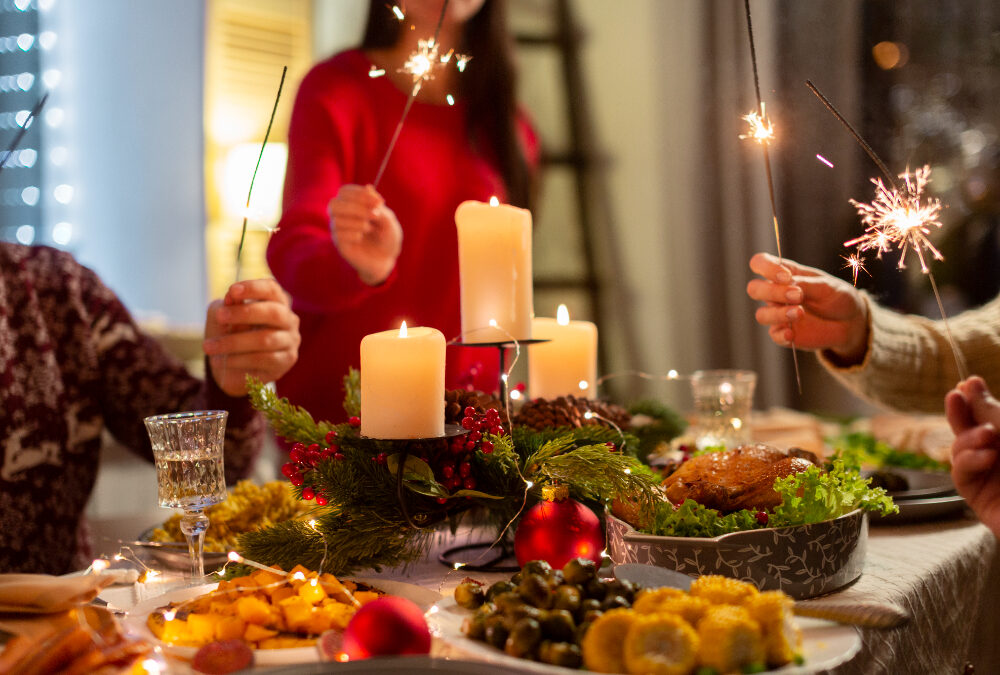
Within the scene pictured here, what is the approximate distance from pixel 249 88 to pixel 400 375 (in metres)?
4.07

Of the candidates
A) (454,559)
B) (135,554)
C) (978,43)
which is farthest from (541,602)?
(978,43)

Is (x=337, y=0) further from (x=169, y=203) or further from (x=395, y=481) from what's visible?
(x=395, y=481)

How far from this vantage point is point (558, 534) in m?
0.88

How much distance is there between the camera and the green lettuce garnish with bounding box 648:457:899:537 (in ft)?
2.66

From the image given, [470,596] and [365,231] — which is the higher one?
[365,231]

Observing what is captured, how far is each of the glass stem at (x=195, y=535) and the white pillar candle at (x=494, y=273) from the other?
37 cm

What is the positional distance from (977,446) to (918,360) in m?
0.76

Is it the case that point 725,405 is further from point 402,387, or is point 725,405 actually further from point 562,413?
point 402,387

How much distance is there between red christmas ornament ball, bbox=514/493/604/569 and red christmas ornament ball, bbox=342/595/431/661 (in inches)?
9.6

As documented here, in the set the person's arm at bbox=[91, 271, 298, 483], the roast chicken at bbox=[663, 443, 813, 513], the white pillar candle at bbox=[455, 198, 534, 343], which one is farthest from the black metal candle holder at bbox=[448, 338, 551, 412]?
the person's arm at bbox=[91, 271, 298, 483]

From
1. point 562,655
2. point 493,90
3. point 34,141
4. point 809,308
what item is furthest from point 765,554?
point 34,141

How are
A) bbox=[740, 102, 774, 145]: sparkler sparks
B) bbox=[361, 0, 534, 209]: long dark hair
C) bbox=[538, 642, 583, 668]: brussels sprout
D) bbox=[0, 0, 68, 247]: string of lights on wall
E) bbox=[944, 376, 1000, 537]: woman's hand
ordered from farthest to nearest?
1. bbox=[0, 0, 68, 247]: string of lights on wall
2. bbox=[361, 0, 534, 209]: long dark hair
3. bbox=[740, 102, 774, 145]: sparkler sparks
4. bbox=[944, 376, 1000, 537]: woman's hand
5. bbox=[538, 642, 583, 668]: brussels sprout

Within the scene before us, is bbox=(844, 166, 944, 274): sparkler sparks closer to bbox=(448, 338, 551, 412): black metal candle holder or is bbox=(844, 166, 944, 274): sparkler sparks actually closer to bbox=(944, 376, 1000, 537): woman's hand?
bbox=(944, 376, 1000, 537): woman's hand

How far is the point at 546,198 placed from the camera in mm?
3951
